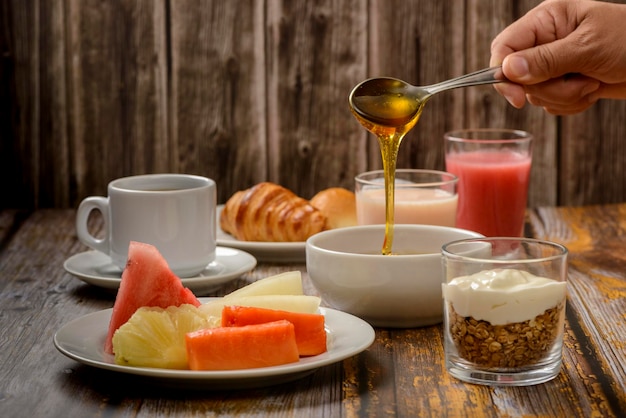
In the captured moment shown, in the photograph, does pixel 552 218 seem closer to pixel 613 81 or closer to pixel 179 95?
pixel 613 81

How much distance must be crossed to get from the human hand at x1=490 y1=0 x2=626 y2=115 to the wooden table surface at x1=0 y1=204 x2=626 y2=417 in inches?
13.9

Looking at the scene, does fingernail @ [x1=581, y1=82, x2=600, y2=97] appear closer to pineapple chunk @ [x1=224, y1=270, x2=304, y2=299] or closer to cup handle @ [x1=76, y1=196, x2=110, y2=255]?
pineapple chunk @ [x1=224, y1=270, x2=304, y2=299]

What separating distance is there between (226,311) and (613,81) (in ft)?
2.94

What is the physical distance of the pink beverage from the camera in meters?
1.87

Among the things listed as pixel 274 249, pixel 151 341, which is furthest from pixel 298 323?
pixel 274 249

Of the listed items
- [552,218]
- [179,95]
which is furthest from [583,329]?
[179,95]

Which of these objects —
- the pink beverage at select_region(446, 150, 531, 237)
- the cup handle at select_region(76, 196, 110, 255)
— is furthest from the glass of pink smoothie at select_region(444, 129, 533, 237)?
the cup handle at select_region(76, 196, 110, 255)

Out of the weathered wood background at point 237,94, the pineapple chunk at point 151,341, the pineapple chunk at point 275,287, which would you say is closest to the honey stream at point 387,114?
the pineapple chunk at point 275,287

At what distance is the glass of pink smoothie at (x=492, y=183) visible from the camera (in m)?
1.87

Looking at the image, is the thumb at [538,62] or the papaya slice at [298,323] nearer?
the papaya slice at [298,323]

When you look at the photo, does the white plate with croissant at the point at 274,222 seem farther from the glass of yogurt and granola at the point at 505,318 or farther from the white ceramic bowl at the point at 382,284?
the glass of yogurt and granola at the point at 505,318

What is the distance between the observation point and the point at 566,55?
61.0 inches

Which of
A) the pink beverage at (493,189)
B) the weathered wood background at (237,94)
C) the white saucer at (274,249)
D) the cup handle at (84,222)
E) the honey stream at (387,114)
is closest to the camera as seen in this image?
the honey stream at (387,114)

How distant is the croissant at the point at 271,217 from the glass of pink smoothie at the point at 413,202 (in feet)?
0.38
